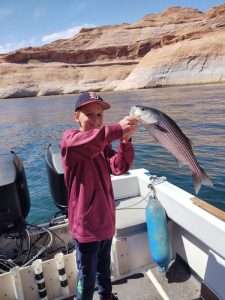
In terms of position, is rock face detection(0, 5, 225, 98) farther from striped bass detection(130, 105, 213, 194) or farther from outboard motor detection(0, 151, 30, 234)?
striped bass detection(130, 105, 213, 194)

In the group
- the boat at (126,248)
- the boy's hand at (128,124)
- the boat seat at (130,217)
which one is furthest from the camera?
the boat seat at (130,217)

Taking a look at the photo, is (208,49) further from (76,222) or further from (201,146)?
(76,222)

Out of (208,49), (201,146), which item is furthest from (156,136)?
(208,49)

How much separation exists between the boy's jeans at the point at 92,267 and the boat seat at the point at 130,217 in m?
0.66

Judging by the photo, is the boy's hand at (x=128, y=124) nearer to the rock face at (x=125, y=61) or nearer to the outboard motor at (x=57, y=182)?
the outboard motor at (x=57, y=182)

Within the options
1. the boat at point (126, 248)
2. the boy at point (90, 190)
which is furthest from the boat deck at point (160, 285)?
the boy at point (90, 190)

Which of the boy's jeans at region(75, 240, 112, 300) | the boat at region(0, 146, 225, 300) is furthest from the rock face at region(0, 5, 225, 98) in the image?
the boy's jeans at region(75, 240, 112, 300)

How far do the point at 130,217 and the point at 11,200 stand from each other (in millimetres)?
1261

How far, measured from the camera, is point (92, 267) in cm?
252

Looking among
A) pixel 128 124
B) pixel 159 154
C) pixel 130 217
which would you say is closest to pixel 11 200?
pixel 130 217

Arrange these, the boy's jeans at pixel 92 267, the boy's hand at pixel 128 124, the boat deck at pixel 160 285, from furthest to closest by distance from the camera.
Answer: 1. the boat deck at pixel 160 285
2. the boy's jeans at pixel 92 267
3. the boy's hand at pixel 128 124

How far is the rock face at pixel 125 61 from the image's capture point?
172ft

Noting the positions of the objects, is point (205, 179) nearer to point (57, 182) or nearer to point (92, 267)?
point (92, 267)

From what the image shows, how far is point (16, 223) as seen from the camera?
3590mm
